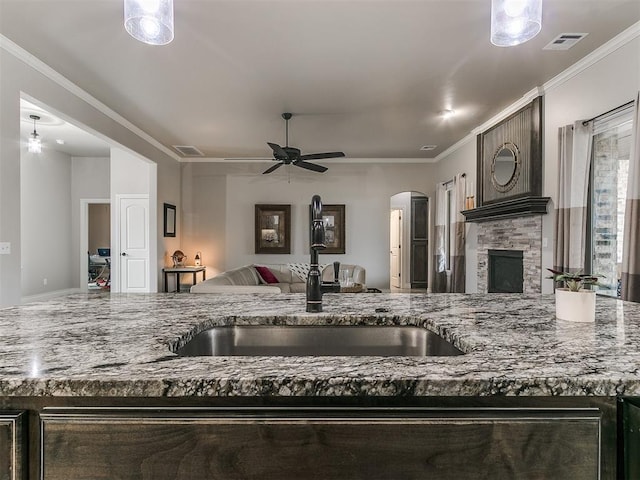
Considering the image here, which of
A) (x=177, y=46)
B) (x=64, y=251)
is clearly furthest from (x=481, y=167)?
(x=64, y=251)

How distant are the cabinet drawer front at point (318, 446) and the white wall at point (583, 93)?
3.33 metres

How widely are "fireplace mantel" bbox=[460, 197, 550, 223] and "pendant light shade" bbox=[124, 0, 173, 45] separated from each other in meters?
3.67

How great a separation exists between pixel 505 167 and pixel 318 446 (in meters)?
4.92

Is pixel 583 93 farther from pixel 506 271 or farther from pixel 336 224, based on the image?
pixel 336 224

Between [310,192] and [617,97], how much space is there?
5.41m

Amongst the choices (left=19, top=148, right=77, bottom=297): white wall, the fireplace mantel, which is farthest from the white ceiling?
(left=19, top=148, right=77, bottom=297): white wall

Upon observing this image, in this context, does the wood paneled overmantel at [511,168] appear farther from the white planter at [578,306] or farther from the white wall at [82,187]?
the white wall at [82,187]

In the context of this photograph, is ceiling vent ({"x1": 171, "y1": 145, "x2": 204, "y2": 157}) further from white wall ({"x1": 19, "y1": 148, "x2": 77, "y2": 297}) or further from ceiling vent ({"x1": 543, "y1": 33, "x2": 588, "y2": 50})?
ceiling vent ({"x1": 543, "y1": 33, "x2": 588, "y2": 50})

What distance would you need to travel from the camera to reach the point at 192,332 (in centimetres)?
114

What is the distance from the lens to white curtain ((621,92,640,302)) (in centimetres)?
283

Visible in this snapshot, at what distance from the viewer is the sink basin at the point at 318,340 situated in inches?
51.2

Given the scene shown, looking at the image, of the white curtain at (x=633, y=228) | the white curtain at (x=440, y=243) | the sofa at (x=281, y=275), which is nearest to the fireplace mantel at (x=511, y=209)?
the white curtain at (x=633, y=228)

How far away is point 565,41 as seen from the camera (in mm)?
3174

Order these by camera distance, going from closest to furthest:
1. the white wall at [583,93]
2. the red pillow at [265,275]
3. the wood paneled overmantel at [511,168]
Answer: the white wall at [583,93], the wood paneled overmantel at [511,168], the red pillow at [265,275]
